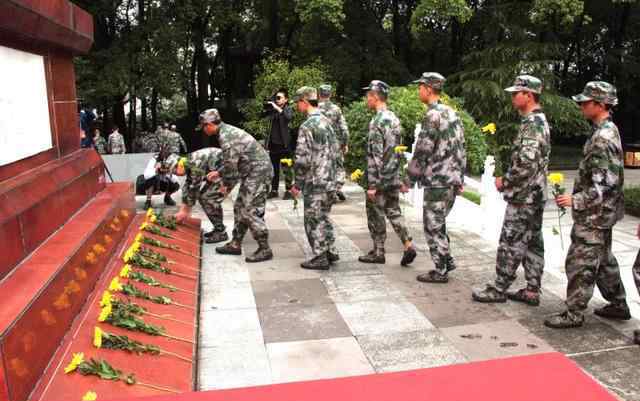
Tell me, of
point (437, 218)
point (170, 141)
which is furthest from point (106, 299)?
point (170, 141)

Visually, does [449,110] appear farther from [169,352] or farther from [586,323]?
[169,352]

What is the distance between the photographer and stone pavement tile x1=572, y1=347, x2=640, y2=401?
3584 mm

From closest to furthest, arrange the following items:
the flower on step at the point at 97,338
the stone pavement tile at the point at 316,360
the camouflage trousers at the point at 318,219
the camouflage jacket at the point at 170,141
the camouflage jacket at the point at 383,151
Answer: the flower on step at the point at 97,338
the stone pavement tile at the point at 316,360
the camouflage jacket at the point at 383,151
the camouflage trousers at the point at 318,219
the camouflage jacket at the point at 170,141

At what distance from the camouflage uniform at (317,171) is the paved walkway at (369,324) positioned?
454 mm

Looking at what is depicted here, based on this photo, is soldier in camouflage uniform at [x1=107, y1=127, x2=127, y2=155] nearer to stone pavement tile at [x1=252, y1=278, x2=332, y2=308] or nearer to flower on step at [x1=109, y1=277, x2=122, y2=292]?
stone pavement tile at [x1=252, y1=278, x2=332, y2=308]

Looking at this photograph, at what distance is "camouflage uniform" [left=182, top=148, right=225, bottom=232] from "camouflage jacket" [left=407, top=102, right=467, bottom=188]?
9.41 feet

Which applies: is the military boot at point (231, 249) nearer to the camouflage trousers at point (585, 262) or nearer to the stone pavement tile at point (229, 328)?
the stone pavement tile at point (229, 328)

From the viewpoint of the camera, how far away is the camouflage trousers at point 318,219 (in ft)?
20.4

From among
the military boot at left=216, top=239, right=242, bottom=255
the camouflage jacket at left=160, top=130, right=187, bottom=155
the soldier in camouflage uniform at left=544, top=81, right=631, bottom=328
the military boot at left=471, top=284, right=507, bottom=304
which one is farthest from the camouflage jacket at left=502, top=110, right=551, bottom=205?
the camouflage jacket at left=160, top=130, right=187, bottom=155

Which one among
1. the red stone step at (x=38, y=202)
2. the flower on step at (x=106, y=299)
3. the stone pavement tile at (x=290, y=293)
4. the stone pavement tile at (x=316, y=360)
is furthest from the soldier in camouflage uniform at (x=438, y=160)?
the red stone step at (x=38, y=202)

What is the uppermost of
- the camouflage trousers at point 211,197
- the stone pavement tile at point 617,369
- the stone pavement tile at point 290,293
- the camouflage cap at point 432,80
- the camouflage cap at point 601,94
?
the camouflage cap at point 432,80

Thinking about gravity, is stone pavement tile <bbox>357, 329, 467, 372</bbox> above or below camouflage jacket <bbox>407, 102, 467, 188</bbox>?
below

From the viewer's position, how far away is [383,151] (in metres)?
6.08

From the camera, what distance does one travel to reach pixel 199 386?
Answer: 12.1 ft
